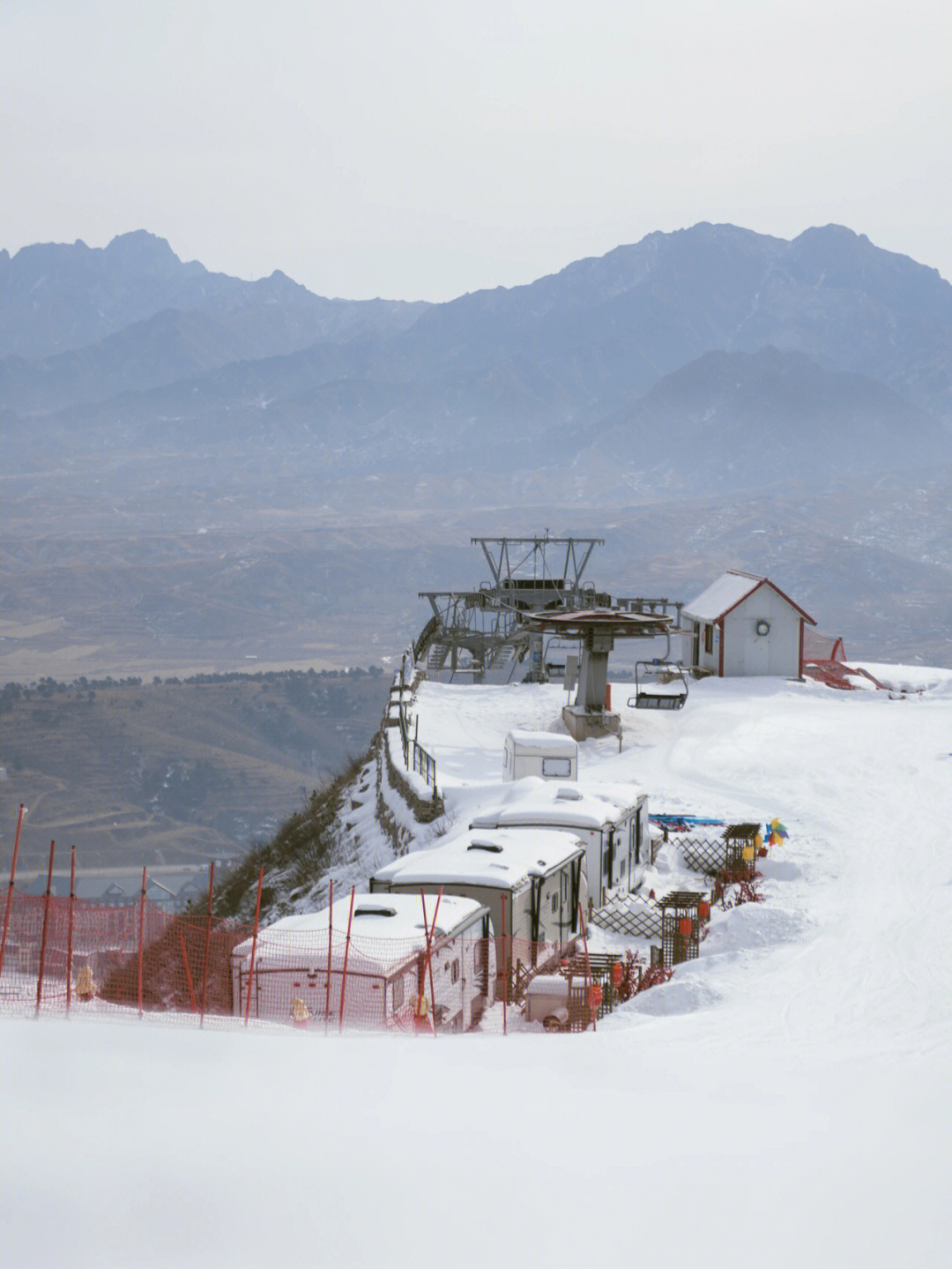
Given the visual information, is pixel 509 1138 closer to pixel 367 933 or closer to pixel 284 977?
pixel 284 977

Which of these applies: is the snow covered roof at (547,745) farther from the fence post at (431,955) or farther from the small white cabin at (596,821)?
the fence post at (431,955)

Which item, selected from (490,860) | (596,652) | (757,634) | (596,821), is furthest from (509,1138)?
(757,634)

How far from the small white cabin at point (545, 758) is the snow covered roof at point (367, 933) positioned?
11.5 metres

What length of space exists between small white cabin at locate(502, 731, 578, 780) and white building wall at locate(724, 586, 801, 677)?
59.4 feet

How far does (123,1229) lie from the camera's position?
10008mm

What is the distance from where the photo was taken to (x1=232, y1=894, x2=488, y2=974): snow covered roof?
1545cm

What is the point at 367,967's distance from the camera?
15.3 meters

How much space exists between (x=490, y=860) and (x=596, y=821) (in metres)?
3.89

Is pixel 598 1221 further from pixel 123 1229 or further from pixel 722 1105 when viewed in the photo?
pixel 123 1229

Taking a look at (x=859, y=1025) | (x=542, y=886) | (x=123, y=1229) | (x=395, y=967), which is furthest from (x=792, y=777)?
(x=123, y=1229)

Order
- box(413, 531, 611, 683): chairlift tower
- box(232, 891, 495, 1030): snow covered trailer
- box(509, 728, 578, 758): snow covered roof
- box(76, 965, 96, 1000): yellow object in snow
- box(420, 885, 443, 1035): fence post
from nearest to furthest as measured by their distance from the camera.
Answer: box(76, 965, 96, 1000): yellow object in snow
box(232, 891, 495, 1030): snow covered trailer
box(420, 885, 443, 1035): fence post
box(509, 728, 578, 758): snow covered roof
box(413, 531, 611, 683): chairlift tower

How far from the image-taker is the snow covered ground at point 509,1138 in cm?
1008

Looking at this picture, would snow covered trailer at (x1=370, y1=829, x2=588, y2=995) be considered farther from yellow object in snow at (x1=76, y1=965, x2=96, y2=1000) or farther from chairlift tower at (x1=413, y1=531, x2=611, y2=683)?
chairlift tower at (x1=413, y1=531, x2=611, y2=683)

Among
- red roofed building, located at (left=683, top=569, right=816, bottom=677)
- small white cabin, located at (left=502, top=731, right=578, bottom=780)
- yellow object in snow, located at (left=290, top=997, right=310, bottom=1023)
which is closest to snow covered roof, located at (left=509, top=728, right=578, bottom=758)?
small white cabin, located at (left=502, top=731, right=578, bottom=780)
